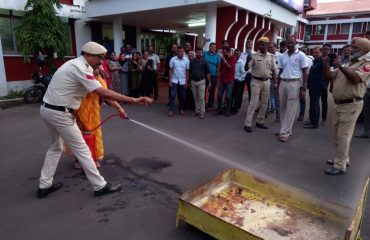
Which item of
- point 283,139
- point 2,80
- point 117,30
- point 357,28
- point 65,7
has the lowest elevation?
point 283,139

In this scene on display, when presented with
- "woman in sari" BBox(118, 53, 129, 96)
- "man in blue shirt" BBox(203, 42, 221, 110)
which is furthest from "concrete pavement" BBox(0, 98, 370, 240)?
"woman in sari" BBox(118, 53, 129, 96)

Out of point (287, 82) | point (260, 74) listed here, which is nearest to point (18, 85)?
point (260, 74)

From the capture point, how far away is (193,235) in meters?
3.05

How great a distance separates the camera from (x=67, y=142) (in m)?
3.64

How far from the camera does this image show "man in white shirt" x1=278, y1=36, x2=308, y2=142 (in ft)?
20.2

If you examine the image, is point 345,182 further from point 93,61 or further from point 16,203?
point 16,203

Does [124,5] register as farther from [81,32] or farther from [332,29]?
[332,29]

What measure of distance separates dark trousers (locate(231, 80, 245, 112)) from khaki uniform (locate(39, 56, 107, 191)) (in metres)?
5.55

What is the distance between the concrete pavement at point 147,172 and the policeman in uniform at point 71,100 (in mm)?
380

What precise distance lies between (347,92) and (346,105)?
20cm

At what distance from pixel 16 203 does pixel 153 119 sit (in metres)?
4.66

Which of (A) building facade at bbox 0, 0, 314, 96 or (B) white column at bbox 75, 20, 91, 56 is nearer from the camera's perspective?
(A) building facade at bbox 0, 0, 314, 96

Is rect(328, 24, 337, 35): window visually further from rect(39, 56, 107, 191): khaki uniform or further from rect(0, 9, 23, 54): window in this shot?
rect(39, 56, 107, 191): khaki uniform

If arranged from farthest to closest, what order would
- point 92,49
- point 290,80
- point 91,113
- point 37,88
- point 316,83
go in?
point 37,88 → point 316,83 → point 290,80 → point 91,113 → point 92,49
